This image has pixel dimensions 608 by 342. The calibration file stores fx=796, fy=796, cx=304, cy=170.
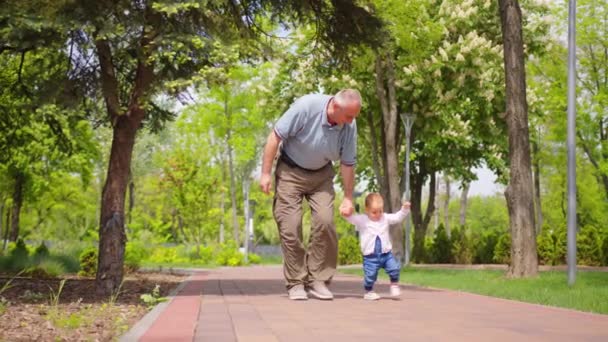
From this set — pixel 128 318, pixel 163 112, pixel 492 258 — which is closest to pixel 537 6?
pixel 492 258

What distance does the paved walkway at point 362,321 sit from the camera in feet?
16.9

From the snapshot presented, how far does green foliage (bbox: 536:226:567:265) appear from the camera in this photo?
2522 cm

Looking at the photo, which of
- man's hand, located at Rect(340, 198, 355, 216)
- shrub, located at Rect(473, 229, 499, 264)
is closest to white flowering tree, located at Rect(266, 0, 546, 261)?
shrub, located at Rect(473, 229, 499, 264)

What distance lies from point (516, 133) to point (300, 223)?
717 cm

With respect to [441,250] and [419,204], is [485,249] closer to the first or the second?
[441,250]

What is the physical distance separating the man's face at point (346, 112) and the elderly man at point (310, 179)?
14mm

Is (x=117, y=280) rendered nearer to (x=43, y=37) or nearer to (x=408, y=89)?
(x=43, y=37)

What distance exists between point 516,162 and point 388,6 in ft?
19.5

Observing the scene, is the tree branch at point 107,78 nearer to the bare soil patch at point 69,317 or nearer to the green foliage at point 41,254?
the bare soil patch at point 69,317

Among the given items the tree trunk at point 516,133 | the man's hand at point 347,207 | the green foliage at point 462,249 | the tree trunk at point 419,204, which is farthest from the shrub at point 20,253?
the tree trunk at point 419,204

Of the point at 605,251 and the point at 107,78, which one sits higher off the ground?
the point at 107,78

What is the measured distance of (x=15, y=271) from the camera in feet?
57.5

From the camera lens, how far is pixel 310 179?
8.23 meters

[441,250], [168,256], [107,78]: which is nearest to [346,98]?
[107,78]
